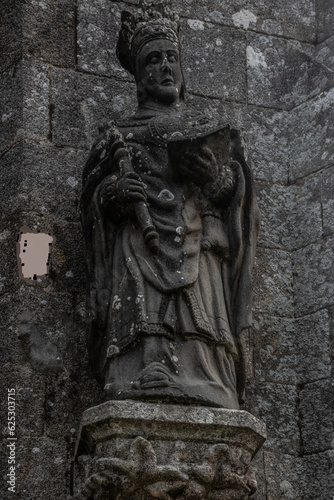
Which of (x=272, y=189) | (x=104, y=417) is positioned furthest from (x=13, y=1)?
(x=104, y=417)

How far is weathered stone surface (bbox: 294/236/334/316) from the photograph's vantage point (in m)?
7.44

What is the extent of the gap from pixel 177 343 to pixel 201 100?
2.16 m

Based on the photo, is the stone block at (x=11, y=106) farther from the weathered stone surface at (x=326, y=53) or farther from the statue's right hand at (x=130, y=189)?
the weathered stone surface at (x=326, y=53)

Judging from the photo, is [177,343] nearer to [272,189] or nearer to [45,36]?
[272,189]

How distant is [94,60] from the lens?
307 inches

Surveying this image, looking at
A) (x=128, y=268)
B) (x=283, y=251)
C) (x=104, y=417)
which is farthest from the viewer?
(x=283, y=251)

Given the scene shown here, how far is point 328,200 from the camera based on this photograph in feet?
25.2

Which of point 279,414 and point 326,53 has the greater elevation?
point 326,53

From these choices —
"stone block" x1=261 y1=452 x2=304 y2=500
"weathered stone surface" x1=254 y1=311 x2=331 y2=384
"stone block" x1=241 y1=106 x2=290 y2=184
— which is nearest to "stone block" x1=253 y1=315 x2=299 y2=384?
"weathered stone surface" x1=254 y1=311 x2=331 y2=384

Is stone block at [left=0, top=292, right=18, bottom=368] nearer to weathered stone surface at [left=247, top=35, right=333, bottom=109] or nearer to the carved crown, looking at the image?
the carved crown

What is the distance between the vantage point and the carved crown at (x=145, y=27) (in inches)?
277

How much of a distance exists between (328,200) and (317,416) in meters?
1.29

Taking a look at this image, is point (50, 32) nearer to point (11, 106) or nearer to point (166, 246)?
point (11, 106)

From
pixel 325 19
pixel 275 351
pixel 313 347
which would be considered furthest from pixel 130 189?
pixel 325 19
